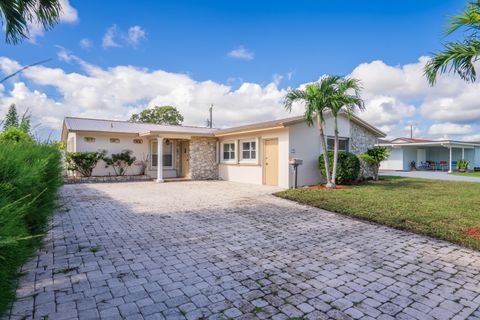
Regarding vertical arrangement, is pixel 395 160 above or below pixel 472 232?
above

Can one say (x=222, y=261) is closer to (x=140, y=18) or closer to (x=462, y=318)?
(x=462, y=318)

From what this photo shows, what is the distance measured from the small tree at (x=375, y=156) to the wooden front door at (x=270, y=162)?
499cm

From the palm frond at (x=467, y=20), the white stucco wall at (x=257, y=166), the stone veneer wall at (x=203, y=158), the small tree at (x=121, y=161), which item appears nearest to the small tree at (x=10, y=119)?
the palm frond at (x=467, y=20)

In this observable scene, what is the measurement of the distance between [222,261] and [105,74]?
1327 centimetres

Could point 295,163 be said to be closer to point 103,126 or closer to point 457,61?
point 457,61

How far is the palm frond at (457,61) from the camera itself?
16.6 ft

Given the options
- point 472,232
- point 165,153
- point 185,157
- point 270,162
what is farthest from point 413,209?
point 165,153

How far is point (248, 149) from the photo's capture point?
1423 cm

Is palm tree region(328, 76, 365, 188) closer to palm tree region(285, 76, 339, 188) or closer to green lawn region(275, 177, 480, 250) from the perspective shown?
palm tree region(285, 76, 339, 188)

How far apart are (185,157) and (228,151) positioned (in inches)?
128

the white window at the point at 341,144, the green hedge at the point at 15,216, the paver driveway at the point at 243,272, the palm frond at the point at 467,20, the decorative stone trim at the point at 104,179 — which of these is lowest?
the paver driveway at the point at 243,272

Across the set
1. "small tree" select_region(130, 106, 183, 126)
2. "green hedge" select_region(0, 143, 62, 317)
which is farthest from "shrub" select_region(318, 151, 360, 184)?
"small tree" select_region(130, 106, 183, 126)

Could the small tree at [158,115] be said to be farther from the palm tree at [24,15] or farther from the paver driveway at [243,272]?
the palm tree at [24,15]

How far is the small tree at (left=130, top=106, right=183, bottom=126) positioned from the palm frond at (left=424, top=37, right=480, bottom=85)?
37193 mm
